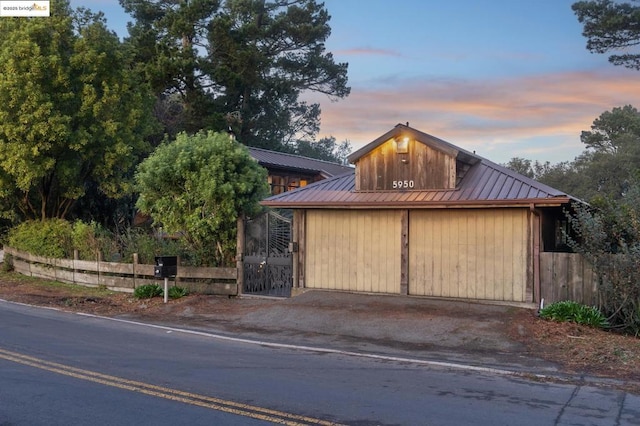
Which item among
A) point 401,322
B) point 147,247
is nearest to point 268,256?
point 147,247

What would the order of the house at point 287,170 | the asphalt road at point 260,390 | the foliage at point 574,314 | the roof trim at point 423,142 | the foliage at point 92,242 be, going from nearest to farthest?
1. the asphalt road at point 260,390
2. the foliage at point 574,314
3. the roof trim at point 423,142
4. the foliage at point 92,242
5. the house at point 287,170

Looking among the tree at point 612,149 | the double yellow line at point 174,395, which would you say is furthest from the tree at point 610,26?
Result: the double yellow line at point 174,395

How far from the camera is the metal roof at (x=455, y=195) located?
1415 centimetres

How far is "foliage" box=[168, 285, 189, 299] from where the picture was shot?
680 inches

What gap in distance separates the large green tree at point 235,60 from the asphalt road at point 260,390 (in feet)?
87.9

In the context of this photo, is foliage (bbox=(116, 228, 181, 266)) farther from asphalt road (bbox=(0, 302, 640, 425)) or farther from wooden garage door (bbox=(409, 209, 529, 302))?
asphalt road (bbox=(0, 302, 640, 425))

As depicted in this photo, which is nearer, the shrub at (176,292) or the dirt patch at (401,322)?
the dirt patch at (401,322)

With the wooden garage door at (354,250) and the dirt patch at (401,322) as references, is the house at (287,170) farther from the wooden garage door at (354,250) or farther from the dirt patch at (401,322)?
the dirt patch at (401,322)

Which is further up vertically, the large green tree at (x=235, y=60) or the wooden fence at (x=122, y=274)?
the large green tree at (x=235, y=60)

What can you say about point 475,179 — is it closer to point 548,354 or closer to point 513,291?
point 513,291

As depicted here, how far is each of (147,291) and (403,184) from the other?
7.53 metres

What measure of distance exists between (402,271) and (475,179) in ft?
9.58

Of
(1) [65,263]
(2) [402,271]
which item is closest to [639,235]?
(2) [402,271]

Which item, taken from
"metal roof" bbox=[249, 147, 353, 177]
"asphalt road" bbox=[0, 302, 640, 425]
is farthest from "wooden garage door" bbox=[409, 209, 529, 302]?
"metal roof" bbox=[249, 147, 353, 177]
